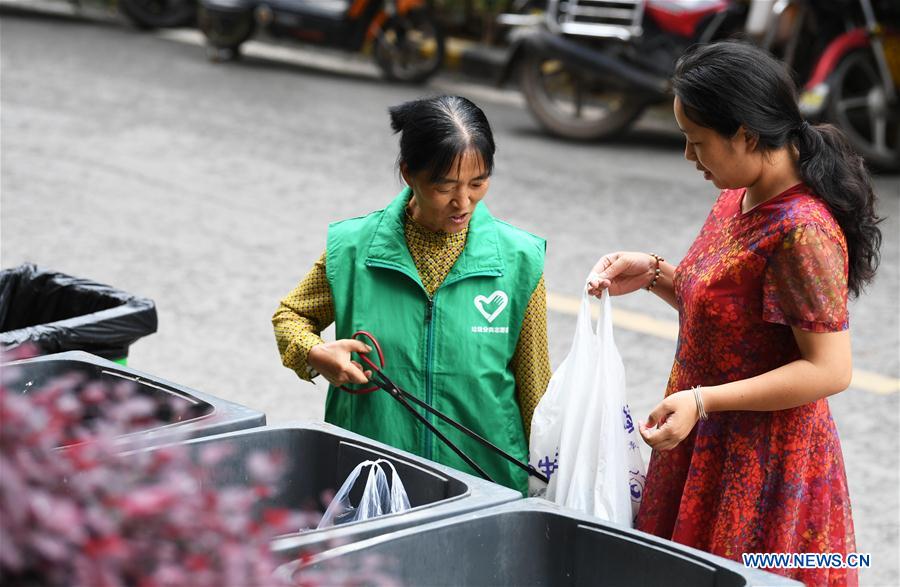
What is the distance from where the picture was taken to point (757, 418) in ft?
7.49

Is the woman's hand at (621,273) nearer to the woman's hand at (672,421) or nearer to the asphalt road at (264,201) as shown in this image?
the woman's hand at (672,421)

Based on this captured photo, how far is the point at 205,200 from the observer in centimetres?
714

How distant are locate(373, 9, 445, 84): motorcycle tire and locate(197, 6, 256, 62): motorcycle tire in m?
1.34

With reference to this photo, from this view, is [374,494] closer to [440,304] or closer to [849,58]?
[440,304]

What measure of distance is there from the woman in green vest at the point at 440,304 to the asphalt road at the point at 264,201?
1678 mm

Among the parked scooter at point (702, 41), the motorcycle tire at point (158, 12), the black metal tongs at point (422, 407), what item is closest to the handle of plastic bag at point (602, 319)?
the black metal tongs at point (422, 407)

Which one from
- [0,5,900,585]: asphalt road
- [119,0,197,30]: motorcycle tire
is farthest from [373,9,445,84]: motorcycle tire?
[119,0,197,30]: motorcycle tire

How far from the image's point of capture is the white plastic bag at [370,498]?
207 cm

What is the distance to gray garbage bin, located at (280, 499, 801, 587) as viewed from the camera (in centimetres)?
177

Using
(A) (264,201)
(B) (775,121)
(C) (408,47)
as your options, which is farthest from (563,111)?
(B) (775,121)

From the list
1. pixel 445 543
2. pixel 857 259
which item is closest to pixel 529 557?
pixel 445 543

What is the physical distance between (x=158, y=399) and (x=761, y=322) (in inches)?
44.2

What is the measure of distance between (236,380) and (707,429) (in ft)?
9.18

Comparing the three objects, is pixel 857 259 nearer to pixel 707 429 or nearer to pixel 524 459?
pixel 707 429
